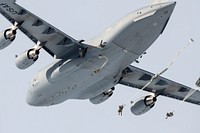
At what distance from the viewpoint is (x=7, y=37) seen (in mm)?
64812

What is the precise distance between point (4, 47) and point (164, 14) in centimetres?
1509

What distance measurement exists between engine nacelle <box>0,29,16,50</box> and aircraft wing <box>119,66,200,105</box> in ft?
40.3

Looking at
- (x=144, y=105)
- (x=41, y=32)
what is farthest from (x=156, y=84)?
(x=41, y=32)

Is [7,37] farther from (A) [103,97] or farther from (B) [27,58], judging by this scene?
(A) [103,97]

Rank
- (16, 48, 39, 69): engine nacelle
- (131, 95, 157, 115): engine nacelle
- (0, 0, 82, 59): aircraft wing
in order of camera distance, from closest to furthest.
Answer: (0, 0, 82, 59): aircraft wing, (16, 48, 39, 69): engine nacelle, (131, 95, 157, 115): engine nacelle

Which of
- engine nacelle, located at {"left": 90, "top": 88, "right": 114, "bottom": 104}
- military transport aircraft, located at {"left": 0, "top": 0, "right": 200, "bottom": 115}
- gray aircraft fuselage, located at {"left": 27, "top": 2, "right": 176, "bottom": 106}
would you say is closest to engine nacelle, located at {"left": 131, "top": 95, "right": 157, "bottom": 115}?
military transport aircraft, located at {"left": 0, "top": 0, "right": 200, "bottom": 115}

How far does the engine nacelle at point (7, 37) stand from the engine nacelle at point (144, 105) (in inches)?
602

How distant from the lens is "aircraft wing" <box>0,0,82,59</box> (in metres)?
62.8

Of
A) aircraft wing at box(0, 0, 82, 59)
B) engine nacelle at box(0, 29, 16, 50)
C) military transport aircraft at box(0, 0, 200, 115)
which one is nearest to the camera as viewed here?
military transport aircraft at box(0, 0, 200, 115)

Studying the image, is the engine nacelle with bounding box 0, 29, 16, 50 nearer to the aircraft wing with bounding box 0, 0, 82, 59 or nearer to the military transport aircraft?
the military transport aircraft

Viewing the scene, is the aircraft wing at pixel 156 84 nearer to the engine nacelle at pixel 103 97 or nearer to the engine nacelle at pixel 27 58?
the engine nacelle at pixel 103 97

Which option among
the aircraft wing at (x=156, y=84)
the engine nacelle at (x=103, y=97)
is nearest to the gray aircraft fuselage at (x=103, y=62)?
the engine nacelle at (x=103, y=97)

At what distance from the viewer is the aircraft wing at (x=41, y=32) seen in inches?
2473

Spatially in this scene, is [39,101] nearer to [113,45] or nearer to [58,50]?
[58,50]
